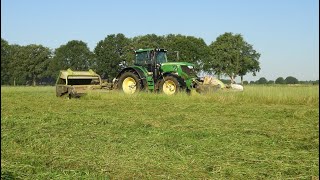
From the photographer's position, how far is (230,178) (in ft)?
A: 11.7

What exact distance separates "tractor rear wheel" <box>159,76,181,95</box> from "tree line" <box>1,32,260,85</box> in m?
28.6

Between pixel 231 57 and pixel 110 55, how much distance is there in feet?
61.7

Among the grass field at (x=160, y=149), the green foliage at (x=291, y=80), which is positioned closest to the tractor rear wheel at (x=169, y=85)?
the grass field at (x=160, y=149)

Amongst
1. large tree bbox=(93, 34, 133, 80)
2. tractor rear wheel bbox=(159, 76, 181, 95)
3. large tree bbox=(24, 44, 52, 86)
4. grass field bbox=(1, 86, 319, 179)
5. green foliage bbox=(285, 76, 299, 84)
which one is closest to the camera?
grass field bbox=(1, 86, 319, 179)

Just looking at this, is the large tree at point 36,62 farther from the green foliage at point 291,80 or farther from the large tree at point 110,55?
the green foliage at point 291,80

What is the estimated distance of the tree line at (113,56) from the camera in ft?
171

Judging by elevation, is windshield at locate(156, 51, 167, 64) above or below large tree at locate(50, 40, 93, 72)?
below

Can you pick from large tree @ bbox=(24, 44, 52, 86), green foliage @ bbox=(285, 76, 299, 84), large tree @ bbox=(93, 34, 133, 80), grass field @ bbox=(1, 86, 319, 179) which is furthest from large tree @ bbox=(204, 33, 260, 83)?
grass field @ bbox=(1, 86, 319, 179)

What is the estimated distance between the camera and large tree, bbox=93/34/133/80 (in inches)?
2237

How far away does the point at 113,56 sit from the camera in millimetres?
57875

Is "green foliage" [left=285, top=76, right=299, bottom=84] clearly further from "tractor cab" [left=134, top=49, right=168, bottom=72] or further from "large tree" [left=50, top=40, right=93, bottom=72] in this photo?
"large tree" [left=50, top=40, right=93, bottom=72]

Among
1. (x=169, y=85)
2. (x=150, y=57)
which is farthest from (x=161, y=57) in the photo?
(x=169, y=85)

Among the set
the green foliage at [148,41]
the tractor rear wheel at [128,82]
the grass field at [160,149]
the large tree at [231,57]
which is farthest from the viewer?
the green foliage at [148,41]

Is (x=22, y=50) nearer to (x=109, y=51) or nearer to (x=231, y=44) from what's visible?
(x=109, y=51)
